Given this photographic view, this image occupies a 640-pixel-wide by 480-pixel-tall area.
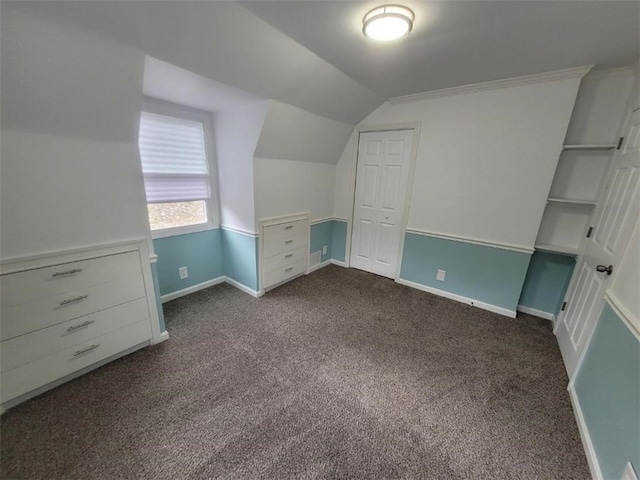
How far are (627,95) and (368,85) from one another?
206 centimetres

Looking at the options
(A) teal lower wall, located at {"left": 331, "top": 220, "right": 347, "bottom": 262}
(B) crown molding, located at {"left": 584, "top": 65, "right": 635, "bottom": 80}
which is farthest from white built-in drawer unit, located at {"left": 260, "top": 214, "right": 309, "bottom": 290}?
(B) crown molding, located at {"left": 584, "top": 65, "right": 635, "bottom": 80}

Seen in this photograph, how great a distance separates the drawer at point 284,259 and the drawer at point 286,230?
0.23 m

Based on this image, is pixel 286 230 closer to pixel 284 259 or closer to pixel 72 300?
pixel 284 259

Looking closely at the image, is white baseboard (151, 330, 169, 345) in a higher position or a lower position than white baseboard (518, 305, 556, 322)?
lower

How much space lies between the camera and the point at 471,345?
6.77 ft

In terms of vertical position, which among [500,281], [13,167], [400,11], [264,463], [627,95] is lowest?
[264,463]

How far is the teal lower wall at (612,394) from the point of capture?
1024mm

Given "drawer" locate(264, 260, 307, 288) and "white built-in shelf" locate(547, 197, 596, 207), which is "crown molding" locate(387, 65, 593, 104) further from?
"drawer" locate(264, 260, 307, 288)

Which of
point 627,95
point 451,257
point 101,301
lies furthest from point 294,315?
point 627,95

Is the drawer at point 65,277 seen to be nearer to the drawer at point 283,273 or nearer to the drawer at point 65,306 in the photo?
the drawer at point 65,306

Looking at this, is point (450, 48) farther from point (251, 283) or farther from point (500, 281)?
point (251, 283)

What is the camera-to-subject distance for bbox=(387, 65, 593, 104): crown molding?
1870 millimetres

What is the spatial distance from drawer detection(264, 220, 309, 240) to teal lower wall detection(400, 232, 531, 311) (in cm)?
132

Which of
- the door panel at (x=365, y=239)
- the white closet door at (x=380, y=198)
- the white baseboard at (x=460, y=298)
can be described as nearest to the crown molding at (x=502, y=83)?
the white closet door at (x=380, y=198)
